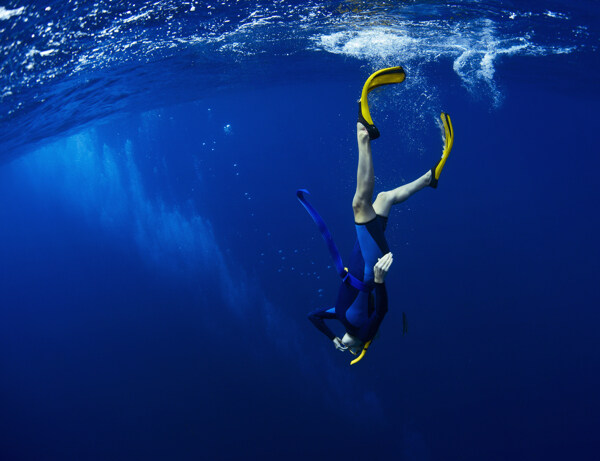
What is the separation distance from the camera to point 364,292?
4.66m

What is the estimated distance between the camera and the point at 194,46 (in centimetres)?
1273

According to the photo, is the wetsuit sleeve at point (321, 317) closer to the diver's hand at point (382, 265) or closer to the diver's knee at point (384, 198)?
the diver's hand at point (382, 265)

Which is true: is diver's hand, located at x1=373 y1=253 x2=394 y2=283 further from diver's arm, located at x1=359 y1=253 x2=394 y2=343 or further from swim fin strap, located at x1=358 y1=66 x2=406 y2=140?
swim fin strap, located at x1=358 y1=66 x2=406 y2=140

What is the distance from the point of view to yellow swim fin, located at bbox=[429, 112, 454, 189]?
4.39m

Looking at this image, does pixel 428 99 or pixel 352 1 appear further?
pixel 428 99

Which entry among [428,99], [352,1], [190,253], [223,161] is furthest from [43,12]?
[223,161]

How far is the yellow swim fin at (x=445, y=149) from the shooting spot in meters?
4.39

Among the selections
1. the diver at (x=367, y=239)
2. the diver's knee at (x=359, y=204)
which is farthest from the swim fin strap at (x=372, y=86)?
the diver's knee at (x=359, y=204)

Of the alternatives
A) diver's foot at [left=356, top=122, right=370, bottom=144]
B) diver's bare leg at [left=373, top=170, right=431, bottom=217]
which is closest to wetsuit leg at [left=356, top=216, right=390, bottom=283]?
diver's bare leg at [left=373, top=170, right=431, bottom=217]

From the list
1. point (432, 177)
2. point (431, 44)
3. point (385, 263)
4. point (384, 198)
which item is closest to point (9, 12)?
point (384, 198)

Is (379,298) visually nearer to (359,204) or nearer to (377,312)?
(377,312)

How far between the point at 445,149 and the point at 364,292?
2028 millimetres

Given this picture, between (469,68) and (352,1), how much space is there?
13.7 m

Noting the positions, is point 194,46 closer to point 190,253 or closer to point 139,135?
point 190,253
